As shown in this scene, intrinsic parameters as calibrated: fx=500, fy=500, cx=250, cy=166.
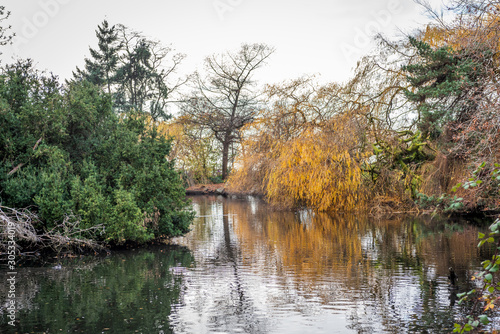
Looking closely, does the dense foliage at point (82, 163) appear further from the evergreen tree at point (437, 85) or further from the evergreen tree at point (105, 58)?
the evergreen tree at point (105, 58)

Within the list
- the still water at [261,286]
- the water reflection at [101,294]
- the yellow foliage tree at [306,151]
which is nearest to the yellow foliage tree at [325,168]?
the yellow foliage tree at [306,151]

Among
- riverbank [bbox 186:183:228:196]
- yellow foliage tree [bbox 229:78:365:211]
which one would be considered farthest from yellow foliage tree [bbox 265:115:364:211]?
riverbank [bbox 186:183:228:196]

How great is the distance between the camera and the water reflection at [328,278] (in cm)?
641

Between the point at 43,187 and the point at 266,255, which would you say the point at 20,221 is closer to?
the point at 43,187

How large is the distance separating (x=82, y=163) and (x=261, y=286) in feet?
24.6

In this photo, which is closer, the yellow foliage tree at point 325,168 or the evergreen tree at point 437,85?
the evergreen tree at point 437,85

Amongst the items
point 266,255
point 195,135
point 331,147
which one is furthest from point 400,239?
point 195,135

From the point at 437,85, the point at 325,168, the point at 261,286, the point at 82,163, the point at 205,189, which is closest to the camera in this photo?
the point at 261,286

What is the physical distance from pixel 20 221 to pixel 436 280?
26.8 feet

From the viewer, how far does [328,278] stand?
29.1 ft

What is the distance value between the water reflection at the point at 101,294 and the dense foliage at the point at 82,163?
4.25ft

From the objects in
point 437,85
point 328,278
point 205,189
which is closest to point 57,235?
point 328,278

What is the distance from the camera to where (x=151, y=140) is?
1428cm

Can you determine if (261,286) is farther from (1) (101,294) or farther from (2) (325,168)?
(2) (325,168)
